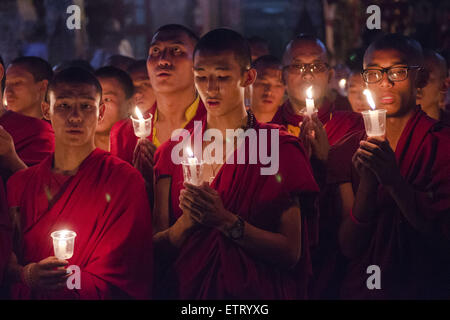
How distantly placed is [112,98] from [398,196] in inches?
91.1

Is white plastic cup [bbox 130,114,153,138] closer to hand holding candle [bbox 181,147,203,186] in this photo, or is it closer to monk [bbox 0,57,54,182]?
monk [bbox 0,57,54,182]

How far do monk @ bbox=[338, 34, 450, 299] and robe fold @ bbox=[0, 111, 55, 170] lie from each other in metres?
1.95

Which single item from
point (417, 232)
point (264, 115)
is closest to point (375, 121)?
point (417, 232)

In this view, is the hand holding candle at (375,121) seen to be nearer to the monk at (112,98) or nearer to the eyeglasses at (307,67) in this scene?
the eyeglasses at (307,67)

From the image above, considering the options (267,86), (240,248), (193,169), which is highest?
(267,86)

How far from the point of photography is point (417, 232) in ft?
11.3

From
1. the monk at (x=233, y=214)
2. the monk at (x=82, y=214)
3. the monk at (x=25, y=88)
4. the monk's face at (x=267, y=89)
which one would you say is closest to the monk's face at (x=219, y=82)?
the monk at (x=233, y=214)

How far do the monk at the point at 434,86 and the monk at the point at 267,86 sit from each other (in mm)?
1098

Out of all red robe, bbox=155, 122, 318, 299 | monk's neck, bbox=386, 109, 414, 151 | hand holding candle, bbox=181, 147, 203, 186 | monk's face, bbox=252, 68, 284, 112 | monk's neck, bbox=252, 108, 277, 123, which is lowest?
red robe, bbox=155, 122, 318, 299

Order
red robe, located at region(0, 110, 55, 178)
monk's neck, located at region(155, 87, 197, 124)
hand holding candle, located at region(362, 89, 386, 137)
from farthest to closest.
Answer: monk's neck, located at region(155, 87, 197, 124), red robe, located at region(0, 110, 55, 178), hand holding candle, located at region(362, 89, 386, 137)

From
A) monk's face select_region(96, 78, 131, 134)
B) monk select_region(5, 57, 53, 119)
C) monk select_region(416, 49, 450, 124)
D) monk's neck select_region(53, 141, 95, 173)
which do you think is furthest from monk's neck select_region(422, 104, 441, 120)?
monk select_region(5, 57, 53, 119)

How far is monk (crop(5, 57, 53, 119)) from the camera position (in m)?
4.69

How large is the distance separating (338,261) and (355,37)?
12.2 m

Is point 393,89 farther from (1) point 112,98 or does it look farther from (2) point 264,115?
(1) point 112,98
